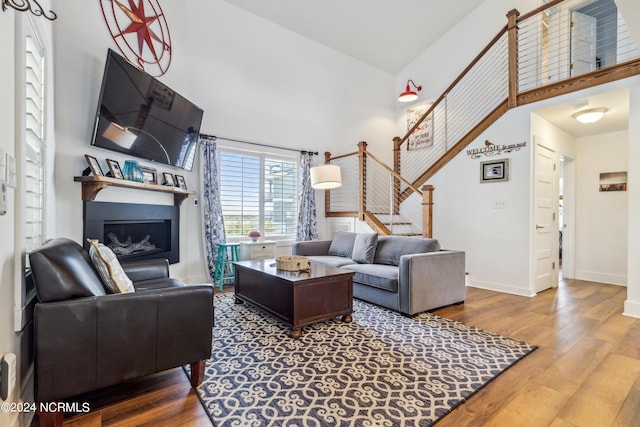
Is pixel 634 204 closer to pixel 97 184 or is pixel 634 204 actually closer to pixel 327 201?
pixel 327 201

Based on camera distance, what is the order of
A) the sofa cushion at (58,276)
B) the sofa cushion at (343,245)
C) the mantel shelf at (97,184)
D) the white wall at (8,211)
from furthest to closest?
the sofa cushion at (343,245), the mantel shelf at (97,184), the sofa cushion at (58,276), the white wall at (8,211)

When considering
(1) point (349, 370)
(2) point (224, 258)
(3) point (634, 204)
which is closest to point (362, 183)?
(2) point (224, 258)

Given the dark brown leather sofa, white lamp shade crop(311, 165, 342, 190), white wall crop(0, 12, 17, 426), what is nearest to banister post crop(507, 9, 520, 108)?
white lamp shade crop(311, 165, 342, 190)

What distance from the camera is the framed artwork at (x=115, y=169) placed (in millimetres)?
3298

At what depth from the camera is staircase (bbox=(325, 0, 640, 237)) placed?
436 centimetres

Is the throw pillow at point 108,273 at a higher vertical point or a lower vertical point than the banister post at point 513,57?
lower

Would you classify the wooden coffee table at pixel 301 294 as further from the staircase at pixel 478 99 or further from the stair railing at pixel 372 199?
the stair railing at pixel 372 199

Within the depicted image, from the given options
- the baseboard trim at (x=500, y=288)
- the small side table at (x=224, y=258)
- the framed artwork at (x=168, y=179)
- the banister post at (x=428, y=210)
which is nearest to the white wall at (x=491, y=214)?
the baseboard trim at (x=500, y=288)

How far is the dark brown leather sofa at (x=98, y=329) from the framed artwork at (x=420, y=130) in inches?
231

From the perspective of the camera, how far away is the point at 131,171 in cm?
352

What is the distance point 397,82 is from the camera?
7457mm

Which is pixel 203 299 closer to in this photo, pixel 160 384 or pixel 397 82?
pixel 160 384

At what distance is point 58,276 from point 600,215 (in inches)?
272

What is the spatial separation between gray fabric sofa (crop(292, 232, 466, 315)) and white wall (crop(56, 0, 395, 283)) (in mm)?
2471
